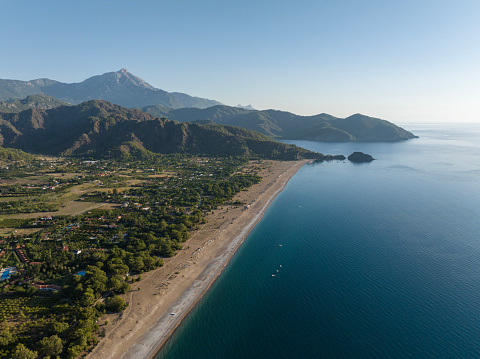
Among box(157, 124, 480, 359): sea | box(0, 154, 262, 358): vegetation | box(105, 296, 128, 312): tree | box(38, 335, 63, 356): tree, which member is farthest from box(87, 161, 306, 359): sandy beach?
box(38, 335, 63, 356): tree

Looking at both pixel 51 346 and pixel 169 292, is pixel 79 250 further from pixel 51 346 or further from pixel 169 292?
pixel 51 346

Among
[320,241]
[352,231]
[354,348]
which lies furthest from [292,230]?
[354,348]

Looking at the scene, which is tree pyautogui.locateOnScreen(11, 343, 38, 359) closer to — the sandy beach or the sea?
the sandy beach

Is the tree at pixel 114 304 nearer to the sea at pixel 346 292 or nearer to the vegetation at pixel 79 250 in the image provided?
the vegetation at pixel 79 250

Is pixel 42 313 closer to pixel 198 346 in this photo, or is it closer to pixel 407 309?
pixel 198 346

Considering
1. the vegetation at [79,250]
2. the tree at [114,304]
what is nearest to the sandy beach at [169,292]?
the tree at [114,304]
